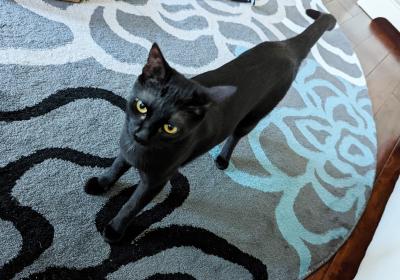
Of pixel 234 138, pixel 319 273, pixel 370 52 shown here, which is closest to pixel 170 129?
pixel 234 138

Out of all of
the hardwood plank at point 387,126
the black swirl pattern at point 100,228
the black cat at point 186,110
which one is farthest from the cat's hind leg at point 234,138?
the hardwood plank at point 387,126

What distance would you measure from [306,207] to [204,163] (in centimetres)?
41

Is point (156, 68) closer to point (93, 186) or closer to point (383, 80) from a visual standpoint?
point (93, 186)

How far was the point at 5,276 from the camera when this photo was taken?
2.73 feet

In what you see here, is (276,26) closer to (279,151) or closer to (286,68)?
(279,151)

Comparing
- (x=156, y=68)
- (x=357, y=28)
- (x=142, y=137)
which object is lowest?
(x=142, y=137)

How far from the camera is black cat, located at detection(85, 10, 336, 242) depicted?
2.41 feet

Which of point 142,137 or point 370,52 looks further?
point 370,52

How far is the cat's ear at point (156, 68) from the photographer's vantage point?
73 cm

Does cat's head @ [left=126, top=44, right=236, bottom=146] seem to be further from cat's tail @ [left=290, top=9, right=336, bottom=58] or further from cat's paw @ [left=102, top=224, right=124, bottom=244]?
cat's tail @ [left=290, top=9, right=336, bottom=58]

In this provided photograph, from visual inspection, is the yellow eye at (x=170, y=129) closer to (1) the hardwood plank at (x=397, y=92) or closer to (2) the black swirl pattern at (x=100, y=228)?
(2) the black swirl pattern at (x=100, y=228)

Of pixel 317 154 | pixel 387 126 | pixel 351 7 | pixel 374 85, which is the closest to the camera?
pixel 317 154

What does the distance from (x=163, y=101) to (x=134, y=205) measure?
1.08ft

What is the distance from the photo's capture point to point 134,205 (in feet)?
3.04
